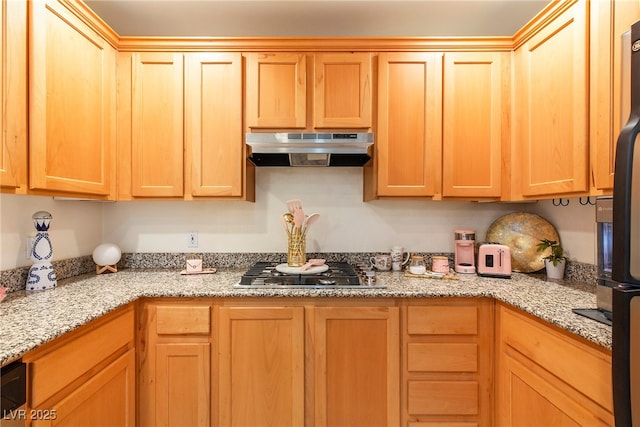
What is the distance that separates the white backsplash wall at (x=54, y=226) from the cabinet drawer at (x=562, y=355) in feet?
7.75

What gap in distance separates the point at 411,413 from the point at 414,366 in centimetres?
23

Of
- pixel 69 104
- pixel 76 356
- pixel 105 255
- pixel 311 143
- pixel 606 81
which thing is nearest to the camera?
pixel 76 356

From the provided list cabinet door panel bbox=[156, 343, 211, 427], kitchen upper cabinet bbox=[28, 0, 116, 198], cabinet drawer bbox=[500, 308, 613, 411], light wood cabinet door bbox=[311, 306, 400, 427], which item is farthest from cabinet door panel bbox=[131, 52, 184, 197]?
cabinet drawer bbox=[500, 308, 613, 411]

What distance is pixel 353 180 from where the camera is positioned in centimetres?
218

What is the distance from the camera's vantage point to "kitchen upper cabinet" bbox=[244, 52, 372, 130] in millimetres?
1827

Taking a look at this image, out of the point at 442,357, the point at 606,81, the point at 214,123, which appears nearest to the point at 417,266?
the point at 442,357

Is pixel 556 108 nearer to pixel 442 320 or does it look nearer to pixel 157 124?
pixel 442 320

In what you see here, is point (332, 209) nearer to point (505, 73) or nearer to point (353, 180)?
point (353, 180)

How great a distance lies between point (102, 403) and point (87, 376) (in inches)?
6.8

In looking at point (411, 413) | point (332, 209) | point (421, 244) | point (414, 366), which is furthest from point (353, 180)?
point (411, 413)

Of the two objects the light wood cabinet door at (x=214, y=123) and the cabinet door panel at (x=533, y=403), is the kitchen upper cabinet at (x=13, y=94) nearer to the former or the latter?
the light wood cabinet door at (x=214, y=123)

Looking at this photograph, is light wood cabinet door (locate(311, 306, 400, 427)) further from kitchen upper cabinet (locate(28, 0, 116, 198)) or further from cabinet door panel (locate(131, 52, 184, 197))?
kitchen upper cabinet (locate(28, 0, 116, 198))

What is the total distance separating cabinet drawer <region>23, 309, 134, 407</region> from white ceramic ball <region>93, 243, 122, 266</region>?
0.61m

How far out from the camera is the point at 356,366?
155 cm
